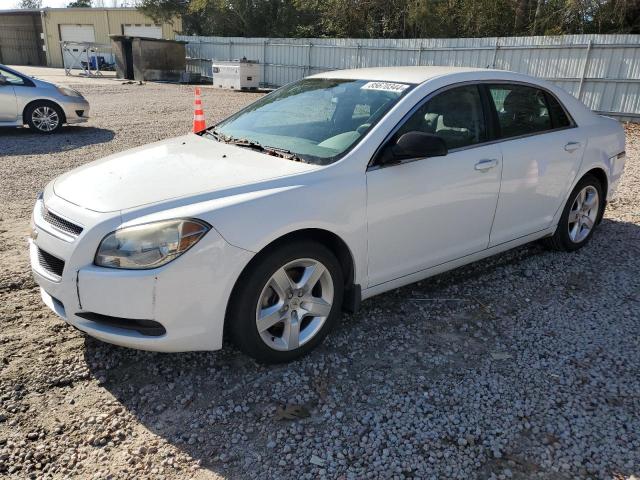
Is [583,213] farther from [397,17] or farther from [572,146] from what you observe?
[397,17]

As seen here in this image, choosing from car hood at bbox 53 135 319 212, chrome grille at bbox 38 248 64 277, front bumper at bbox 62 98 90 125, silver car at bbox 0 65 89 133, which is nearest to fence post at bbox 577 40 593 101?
front bumper at bbox 62 98 90 125

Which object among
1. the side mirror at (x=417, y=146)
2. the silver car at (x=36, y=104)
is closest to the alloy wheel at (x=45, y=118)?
the silver car at (x=36, y=104)

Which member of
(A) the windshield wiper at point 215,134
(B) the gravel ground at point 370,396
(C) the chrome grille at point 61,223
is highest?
(A) the windshield wiper at point 215,134

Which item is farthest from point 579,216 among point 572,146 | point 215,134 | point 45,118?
point 45,118

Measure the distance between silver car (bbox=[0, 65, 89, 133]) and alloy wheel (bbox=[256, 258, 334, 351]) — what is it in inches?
372

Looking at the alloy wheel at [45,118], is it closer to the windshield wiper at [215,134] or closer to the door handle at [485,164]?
the windshield wiper at [215,134]

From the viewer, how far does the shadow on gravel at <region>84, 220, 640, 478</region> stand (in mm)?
2502

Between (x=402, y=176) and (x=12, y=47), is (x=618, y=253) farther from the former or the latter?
(x=12, y=47)

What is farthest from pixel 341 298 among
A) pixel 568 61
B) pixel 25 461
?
pixel 568 61

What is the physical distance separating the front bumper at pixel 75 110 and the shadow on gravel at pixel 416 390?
889 centimetres

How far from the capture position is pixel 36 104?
34.1ft

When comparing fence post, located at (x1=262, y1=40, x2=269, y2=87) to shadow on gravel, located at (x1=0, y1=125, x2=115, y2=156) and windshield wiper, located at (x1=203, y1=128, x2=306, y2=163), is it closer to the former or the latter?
shadow on gravel, located at (x1=0, y1=125, x2=115, y2=156)

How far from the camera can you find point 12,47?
46844 millimetres

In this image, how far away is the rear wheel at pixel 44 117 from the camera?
1038 centimetres
